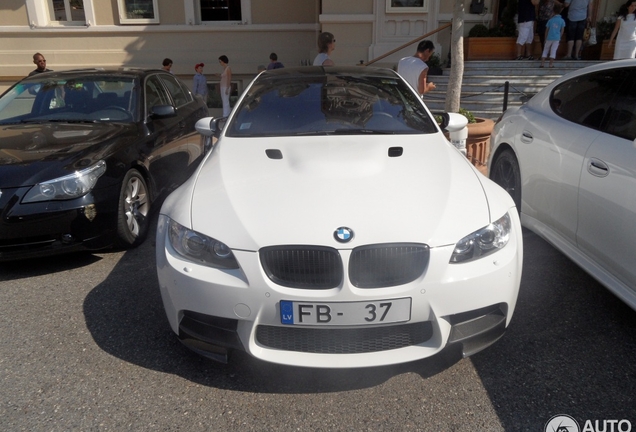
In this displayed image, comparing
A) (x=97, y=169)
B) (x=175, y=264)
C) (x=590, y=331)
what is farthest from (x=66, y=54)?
(x=590, y=331)

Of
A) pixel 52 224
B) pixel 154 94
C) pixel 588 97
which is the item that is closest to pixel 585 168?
pixel 588 97

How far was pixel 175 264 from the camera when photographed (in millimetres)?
2549

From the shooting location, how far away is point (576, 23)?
10.9 m

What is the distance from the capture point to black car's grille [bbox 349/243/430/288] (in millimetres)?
2393

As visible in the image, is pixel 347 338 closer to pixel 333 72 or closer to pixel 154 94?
pixel 333 72

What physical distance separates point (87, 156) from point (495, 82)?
28.4 ft

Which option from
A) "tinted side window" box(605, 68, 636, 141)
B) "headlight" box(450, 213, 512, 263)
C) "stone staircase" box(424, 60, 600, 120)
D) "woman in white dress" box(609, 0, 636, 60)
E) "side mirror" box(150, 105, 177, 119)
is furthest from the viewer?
"stone staircase" box(424, 60, 600, 120)

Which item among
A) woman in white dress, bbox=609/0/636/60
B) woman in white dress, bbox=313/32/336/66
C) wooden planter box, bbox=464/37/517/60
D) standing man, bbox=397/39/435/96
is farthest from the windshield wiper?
wooden planter box, bbox=464/37/517/60

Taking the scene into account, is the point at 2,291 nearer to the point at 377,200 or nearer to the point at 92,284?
the point at 92,284

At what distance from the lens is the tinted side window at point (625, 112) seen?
3.09m

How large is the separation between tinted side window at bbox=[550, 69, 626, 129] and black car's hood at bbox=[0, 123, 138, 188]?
358cm

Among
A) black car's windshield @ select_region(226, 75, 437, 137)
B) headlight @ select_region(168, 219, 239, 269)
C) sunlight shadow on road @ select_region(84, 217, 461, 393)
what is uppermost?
black car's windshield @ select_region(226, 75, 437, 137)

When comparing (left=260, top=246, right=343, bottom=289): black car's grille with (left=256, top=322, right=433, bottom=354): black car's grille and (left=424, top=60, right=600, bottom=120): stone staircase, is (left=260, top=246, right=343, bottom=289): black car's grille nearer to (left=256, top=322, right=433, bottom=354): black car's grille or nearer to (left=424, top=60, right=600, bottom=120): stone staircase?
(left=256, top=322, right=433, bottom=354): black car's grille

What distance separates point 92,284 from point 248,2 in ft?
36.6
